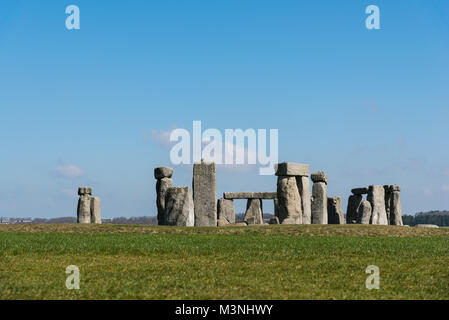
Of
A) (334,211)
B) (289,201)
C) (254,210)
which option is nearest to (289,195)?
(289,201)

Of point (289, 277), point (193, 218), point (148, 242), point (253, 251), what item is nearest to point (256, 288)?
point (289, 277)

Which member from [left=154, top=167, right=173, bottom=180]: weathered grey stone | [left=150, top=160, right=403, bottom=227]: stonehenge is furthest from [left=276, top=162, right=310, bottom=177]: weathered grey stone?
[left=154, top=167, right=173, bottom=180]: weathered grey stone

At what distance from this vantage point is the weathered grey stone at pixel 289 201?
104 ft

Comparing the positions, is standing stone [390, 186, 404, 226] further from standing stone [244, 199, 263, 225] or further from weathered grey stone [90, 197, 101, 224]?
weathered grey stone [90, 197, 101, 224]

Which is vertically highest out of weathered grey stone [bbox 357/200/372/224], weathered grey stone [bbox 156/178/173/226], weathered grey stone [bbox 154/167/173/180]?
weathered grey stone [bbox 154/167/173/180]

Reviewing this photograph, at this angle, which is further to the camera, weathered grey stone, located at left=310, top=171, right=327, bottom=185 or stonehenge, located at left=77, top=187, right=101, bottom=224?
stonehenge, located at left=77, top=187, right=101, bottom=224

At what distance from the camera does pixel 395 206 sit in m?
40.6

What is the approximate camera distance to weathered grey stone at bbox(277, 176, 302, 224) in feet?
104

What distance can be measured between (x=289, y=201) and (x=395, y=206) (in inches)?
472

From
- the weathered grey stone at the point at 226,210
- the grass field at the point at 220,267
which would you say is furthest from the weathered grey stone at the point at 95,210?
the grass field at the point at 220,267

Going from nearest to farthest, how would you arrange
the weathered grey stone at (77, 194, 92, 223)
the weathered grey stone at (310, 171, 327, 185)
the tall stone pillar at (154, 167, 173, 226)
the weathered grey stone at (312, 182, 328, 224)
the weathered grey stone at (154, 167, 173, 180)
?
the tall stone pillar at (154, 167, 173, 226), the weathered grey stone at (154, 167, 173, 180), the weathered grey stone at (312, 182, 328, 224), the weathered grey stone at (310, 171, 327, 185), the weathered grey stone at (77, 194, 92, 223)

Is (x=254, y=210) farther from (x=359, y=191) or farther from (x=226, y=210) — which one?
(x=359, y=191)

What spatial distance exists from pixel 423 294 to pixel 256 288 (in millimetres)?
2972

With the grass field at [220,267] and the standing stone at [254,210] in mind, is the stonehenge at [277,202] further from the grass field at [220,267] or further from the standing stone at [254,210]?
the grass field at [220,267]
